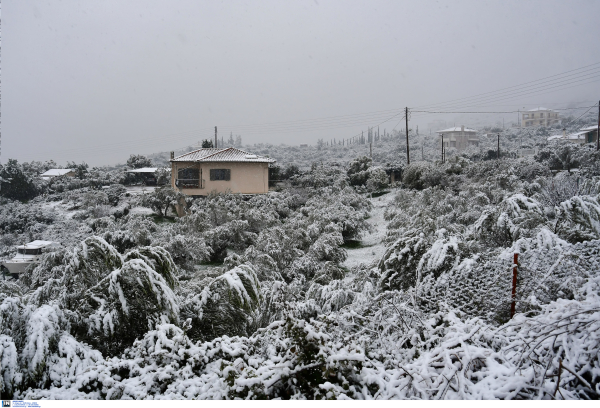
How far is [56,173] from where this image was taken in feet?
15.3

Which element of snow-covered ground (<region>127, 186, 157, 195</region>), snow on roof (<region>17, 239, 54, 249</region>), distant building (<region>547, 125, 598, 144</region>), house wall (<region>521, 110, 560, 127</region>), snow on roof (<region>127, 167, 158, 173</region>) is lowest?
snow on roof (<region>17, 239, 54, 249</region>)

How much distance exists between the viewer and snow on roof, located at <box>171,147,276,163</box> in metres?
12.6

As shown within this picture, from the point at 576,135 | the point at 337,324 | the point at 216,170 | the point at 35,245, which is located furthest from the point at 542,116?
the point at 216,170

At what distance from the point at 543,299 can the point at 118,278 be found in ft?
7.24

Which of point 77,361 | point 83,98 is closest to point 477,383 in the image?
point 77,361

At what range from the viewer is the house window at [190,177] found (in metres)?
12.8

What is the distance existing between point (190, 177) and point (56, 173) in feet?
27.9

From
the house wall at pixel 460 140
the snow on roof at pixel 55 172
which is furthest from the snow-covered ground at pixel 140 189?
the house wall at pixel 460 140

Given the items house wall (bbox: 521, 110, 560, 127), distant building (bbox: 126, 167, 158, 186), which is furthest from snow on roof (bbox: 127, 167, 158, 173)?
house wall (bbox: 521, 110, 560, 127)

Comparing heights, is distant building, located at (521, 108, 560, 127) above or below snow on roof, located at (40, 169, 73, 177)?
above

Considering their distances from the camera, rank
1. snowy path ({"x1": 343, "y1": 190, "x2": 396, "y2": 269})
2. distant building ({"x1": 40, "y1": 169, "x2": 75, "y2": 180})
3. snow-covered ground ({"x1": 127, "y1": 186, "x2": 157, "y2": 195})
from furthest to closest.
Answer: snow-covered ground ({"x1": 127, "y1": 186, "x2": 157, "y2": 195}) → snowy path ({"x1": 343, "y1": 190, "x2": 396, "y2": 269}) → distant building ({"x1": 40, "y1": 169, "x2": 75, "y2": 180})

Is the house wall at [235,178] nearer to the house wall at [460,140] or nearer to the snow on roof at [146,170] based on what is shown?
the snow on roof at [146,170]

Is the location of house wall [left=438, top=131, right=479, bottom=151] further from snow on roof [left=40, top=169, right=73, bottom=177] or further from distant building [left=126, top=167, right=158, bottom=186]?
snow on roof [left=40, top=169, right=73, bottom=177]

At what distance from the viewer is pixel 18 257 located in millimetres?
3795
